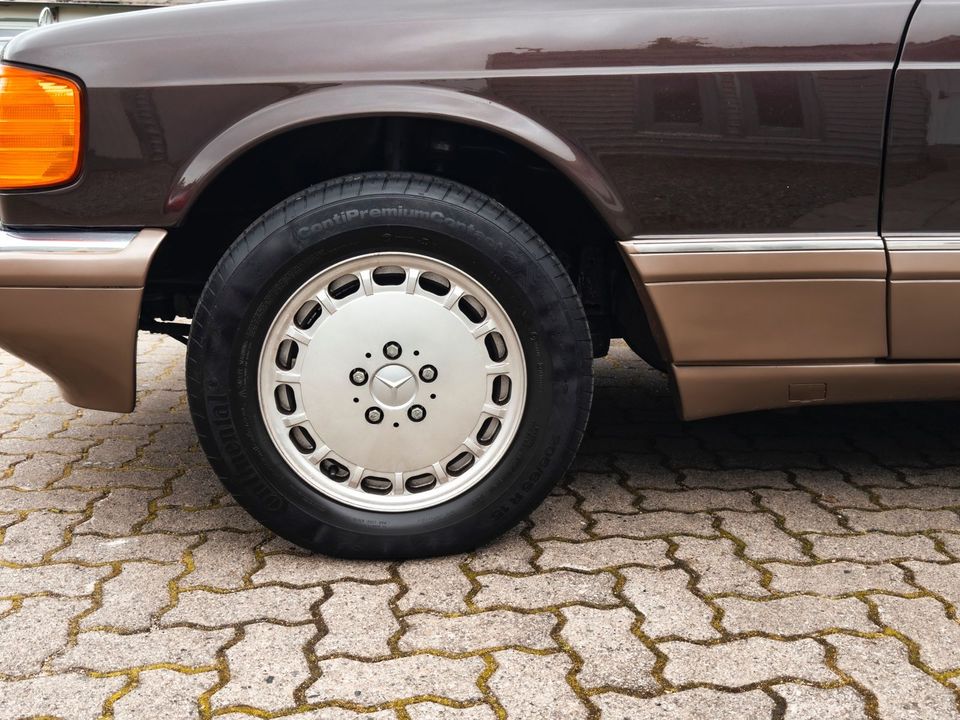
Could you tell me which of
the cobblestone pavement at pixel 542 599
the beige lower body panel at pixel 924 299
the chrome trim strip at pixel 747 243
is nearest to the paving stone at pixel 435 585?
the cobblestone pavement at pixel 542 599

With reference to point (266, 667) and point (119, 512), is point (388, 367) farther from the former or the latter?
point (119, 512)

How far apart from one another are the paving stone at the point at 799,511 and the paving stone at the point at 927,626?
404 mm

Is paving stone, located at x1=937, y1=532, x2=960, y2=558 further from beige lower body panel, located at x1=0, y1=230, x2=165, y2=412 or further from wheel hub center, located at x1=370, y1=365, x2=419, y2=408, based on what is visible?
beige lower body panel, located at x1=0, y1=230, x2=165, y2=412

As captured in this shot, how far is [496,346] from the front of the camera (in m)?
2.41

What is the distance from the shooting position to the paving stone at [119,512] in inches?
103

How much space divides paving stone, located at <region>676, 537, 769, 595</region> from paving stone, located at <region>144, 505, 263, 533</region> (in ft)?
3.47

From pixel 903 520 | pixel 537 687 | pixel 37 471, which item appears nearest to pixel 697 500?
pixel 903 520

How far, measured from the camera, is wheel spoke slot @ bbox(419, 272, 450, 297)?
7.78 ft

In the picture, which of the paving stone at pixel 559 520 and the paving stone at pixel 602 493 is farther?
the paving stone at pixel 602 493

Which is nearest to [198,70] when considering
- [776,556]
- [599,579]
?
[599,579]

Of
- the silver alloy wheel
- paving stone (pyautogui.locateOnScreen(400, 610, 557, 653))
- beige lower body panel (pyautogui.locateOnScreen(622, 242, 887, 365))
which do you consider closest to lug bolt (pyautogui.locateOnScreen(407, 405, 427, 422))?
the silver alloy wheel

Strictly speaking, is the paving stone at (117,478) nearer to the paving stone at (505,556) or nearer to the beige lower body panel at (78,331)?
the beige lower body panel at (78,331)

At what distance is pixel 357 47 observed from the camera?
2246mm

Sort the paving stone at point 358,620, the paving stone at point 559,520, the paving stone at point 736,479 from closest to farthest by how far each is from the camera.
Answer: the paving stone at point 358,620
the paving stone at point 559,520
the paving stone at point 736,479
